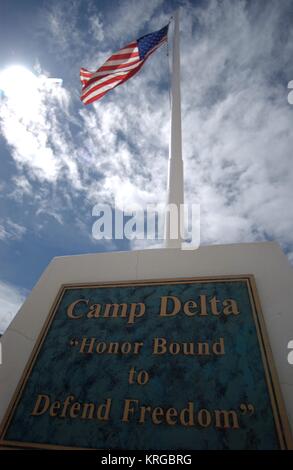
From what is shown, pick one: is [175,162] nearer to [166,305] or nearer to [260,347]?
[166,305]

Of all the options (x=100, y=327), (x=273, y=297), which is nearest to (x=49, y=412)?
(x=100, y=327)

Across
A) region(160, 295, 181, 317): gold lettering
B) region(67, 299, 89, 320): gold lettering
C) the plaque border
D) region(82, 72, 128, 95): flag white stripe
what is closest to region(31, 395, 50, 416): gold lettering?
the plaque border

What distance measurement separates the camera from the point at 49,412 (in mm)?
2570

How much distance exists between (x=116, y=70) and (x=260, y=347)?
24.2 ft

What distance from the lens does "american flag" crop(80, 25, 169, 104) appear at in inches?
278

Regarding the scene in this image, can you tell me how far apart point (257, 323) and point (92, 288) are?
82.9 inches

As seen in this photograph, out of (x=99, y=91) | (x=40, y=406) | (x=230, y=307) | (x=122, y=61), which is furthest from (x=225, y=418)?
(x=122, y=61)

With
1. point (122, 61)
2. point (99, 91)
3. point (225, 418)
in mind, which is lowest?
point (225, 418)

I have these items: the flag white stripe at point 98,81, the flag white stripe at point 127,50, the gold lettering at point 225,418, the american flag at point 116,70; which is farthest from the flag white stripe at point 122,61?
the gold lettering at point 225,418

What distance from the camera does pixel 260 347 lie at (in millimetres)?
2609

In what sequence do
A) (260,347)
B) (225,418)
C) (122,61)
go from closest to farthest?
(225,418)
(260,347)
(122,61)

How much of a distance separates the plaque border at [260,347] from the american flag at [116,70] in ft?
18.2
